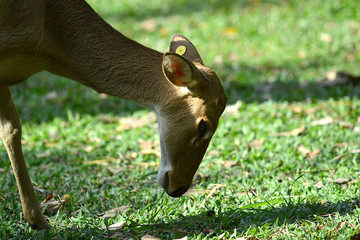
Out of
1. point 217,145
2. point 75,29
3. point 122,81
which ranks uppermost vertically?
point 75,29

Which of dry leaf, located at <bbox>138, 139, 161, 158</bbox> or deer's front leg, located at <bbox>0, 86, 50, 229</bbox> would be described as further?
dry leaf, located at <bbox>138, 139, 161, 158</bbox>

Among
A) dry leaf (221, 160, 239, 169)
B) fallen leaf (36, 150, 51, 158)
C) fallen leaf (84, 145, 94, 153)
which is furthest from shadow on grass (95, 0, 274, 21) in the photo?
dry leaf (221, 160, 239, 169)

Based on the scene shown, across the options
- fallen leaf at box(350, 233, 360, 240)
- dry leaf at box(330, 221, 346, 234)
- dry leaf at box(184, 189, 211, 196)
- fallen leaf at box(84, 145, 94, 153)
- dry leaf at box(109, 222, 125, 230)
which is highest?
fallen leaf at box(350, 233, 360, 240)

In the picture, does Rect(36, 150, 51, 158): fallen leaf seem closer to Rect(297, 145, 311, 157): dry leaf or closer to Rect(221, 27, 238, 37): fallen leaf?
Rect(297, 145, 311, 157): dry leaf

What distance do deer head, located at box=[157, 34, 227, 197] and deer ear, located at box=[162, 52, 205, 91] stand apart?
2.4 inches

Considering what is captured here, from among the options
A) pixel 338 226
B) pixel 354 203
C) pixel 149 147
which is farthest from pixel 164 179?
pixel 149 147

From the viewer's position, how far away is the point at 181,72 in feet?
12.7

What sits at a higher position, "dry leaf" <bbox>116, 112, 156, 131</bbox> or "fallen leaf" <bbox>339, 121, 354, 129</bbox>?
"dry leaf" <bbox>116, 112, 156, 131</bbox>

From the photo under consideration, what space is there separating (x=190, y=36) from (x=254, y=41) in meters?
1.28

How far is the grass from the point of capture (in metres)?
4.00

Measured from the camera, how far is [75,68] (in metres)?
4.24

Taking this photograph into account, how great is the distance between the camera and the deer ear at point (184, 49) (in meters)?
4.44

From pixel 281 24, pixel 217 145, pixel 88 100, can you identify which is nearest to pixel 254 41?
pixel 281 24

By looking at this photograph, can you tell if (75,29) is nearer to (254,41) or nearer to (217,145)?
(217,145)
